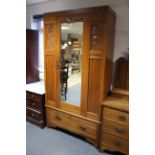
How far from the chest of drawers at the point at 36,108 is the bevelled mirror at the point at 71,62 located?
439mm

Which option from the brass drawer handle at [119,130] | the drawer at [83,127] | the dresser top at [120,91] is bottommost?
the drawer at [83,127]

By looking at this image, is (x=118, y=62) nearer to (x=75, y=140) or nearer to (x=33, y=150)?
(x=75, y=140)

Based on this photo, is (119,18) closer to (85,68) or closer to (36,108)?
(85,68)

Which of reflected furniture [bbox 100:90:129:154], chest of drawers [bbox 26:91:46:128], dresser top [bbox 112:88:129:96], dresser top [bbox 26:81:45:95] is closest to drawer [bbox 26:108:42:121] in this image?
chest of drawers [bbox 26:91:46:128]

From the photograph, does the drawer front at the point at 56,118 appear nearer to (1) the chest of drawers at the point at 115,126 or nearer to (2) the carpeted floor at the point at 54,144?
(2) the carpeted floor at the point at 54,144

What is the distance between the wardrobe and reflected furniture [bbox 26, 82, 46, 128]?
0.09 meters

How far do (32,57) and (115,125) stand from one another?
2.18 meters

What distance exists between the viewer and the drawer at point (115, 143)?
2064mm

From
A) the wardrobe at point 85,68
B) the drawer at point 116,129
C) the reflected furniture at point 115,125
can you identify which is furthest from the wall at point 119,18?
the drawer at point 116,129

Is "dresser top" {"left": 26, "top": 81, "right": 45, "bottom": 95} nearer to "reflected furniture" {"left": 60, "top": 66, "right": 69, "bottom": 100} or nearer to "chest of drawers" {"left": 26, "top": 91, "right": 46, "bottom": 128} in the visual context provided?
"chest of drawers" {"left": 26, "top": 91, "right": 46, "bottom": 128}

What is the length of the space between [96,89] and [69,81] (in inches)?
20.1
